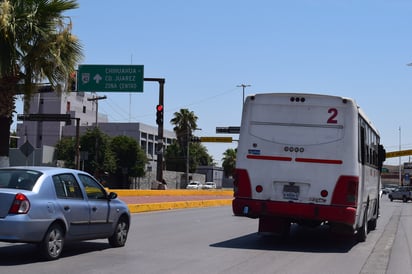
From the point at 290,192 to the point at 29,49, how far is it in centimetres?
961

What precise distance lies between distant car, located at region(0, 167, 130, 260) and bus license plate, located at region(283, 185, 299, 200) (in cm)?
388

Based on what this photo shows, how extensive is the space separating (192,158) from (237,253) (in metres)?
90.0

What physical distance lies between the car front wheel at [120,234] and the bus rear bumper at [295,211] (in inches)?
103

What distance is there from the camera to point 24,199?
9422 mm

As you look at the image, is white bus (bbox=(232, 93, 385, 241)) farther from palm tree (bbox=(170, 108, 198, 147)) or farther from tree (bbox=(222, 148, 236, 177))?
tree (bbox=(222, 148, 236, 177))

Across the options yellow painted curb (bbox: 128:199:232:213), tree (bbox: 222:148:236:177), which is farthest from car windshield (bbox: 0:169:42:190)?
tree (bbox: 222:148:236:177)

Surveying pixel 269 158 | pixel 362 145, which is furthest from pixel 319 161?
pixel 362 145

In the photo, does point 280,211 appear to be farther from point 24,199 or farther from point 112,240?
point 24,199

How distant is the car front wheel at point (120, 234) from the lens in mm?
12289

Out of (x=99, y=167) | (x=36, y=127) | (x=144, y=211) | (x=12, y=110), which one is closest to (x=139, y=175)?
(x=99, y=167)

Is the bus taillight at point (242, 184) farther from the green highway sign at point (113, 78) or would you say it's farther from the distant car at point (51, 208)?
the green highway sign at point (113, 78)

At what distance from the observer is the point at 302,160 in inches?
529

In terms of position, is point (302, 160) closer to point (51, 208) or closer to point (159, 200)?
point (51, 208)

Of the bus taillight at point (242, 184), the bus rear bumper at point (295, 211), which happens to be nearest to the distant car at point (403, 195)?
the bus rear bumper at point (295, 211)
